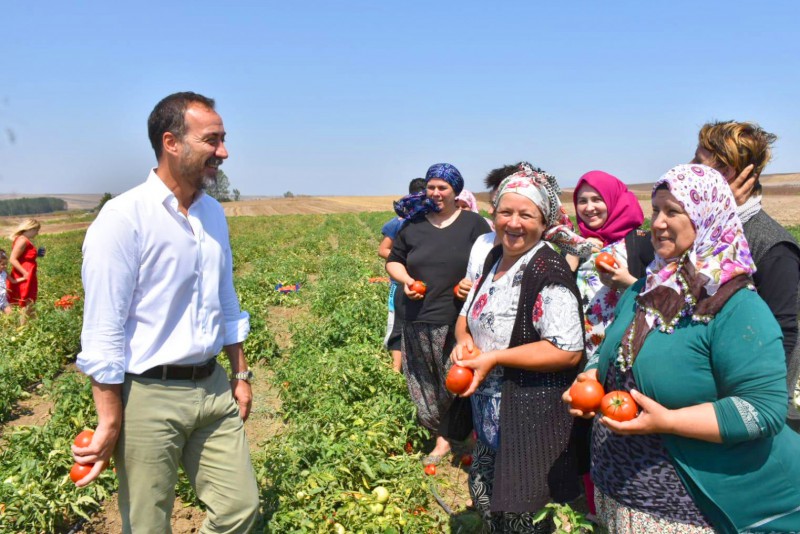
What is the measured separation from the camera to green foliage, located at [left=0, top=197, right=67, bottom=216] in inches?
3623

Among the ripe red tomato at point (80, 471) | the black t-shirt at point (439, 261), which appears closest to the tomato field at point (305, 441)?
the black t-shirt at point (439, 261)

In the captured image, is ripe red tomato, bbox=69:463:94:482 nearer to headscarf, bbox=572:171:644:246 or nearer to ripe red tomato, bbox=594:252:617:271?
ripe red tomato, bbox=594:252:617:271

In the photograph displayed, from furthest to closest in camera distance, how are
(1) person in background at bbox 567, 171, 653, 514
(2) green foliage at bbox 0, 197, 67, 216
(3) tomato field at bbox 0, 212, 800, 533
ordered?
1. (2) green foliage at bbox 0, 197, 67, 216
2. (3) tomato field at bbox 0, 212, 800, 533
3. (1) person in background at bbox 567, 171, 653, 514

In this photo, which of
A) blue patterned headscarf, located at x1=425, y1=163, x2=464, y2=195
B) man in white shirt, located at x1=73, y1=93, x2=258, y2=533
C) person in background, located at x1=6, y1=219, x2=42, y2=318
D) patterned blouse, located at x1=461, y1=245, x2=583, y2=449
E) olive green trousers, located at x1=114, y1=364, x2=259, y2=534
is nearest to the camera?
man in white shirt, located at x1=73, y1=93, x2=258, y2=533

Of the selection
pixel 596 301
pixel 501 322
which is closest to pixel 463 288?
pixel 596 301

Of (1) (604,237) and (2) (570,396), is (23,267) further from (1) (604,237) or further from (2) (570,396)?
(2) (570,396)

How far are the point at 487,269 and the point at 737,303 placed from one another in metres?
1.34

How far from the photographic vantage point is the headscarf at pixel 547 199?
8.36ft

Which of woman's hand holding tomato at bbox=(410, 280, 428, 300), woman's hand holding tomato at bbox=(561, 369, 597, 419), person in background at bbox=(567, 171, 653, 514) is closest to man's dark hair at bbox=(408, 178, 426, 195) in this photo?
woman's hand holding tomato at bbox=(410, 280, 428, 300)

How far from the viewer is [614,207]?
10.3ft

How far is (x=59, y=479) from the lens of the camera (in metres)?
3.59

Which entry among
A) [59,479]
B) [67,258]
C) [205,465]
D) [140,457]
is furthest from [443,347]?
[67,258]

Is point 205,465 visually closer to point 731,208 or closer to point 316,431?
point 316,431

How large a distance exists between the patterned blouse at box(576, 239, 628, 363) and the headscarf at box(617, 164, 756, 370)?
117 centimetres
